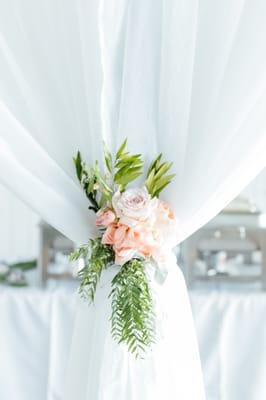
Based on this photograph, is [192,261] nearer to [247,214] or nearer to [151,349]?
[247,214]

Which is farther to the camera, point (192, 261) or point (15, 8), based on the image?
point (192, 261)

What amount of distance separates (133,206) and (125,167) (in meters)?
0.08

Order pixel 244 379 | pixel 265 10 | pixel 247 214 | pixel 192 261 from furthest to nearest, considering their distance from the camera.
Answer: pixel 247 214
pixel 192 261
pixel 244 379
pixel 265 10

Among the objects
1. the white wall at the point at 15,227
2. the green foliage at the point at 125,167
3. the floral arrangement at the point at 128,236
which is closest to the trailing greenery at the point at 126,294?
the floral arrangement at the point at 128,236

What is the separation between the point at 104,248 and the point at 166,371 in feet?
0.92

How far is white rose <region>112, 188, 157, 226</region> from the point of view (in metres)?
1.40

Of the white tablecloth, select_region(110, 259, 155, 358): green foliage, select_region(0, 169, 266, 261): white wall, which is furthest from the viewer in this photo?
select_region(0, 169, 266, 261): white wall

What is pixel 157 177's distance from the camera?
1.45 meters

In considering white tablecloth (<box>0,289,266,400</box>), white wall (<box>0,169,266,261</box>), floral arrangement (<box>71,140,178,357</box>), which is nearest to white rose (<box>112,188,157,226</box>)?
floral arrangement (<box>71,140,178,357</box>)

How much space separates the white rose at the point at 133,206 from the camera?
1.40m

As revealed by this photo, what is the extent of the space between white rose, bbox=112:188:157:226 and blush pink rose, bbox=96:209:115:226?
14 mm

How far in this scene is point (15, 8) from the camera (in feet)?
4.87

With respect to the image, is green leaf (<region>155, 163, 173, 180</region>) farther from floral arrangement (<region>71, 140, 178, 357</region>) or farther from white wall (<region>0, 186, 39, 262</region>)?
white wall (<region>0, 186, 39, 262</region>)

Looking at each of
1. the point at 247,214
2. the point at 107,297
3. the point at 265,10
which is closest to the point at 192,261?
the point at 247,214
